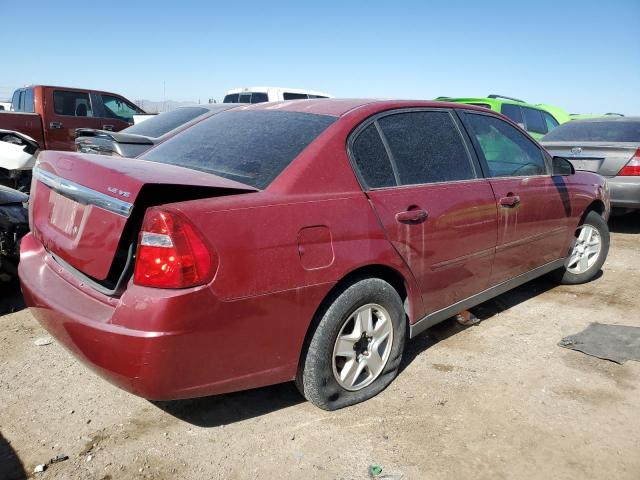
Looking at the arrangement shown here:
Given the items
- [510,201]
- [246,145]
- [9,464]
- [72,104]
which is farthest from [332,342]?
[72,104]

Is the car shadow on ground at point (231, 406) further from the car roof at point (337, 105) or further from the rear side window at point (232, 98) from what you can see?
the rear side window at point (232, 98)

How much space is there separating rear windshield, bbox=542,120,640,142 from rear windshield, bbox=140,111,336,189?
5.71 metres

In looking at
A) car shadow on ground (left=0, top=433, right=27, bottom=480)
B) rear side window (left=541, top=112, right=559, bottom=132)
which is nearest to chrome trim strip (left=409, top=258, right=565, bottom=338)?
car shadow on ground (left=0, top=433, right=27, bottom=480)

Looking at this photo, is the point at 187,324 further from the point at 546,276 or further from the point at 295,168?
the point at 546,276

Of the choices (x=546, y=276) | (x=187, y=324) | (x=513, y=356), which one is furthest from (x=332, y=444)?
(x=546, y=276)

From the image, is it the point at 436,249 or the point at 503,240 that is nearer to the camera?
the point at 436,249

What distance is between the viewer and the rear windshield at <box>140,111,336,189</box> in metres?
2.54

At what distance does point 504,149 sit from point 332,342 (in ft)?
7.14

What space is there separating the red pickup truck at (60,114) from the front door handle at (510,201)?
8.67 meters

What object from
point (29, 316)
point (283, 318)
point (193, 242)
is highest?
point (193, 242)

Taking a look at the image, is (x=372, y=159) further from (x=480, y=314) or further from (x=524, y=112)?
(x=524, y=112)

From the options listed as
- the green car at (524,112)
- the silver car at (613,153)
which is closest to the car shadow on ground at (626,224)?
the silver car at (613,153)

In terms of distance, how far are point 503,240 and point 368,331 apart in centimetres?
133

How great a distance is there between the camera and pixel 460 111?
3.50 meters
